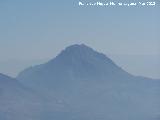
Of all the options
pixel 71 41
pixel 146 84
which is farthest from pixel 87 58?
pixel 146 84

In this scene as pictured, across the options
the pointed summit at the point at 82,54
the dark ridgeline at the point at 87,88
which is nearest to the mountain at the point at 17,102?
the dark ridgeline at the point at 87,88

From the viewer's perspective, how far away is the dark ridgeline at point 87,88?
394 cm

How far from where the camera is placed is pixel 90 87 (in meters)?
3.97

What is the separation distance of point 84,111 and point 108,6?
0.66m

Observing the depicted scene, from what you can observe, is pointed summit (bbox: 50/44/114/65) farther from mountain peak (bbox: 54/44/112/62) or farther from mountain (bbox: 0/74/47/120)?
mountain (bbox: 0/74/47/120)

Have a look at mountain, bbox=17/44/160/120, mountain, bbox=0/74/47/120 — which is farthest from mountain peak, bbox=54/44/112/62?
mountain, bbox=0/74/47/120

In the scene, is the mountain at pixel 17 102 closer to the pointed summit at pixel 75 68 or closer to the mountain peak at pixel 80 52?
the pointed summit at pixel 75 68

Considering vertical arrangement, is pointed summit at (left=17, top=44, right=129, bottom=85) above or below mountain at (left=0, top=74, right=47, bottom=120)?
above

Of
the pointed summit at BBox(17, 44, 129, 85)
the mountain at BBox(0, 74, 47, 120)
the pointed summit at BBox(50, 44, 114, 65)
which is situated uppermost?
the pointed summit at BBox(50, 44, 114, 65)

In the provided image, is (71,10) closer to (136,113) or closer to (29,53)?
(29,53)

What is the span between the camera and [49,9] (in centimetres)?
398

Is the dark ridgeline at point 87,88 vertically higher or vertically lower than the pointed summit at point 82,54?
lower

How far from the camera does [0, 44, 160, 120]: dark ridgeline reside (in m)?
3.94

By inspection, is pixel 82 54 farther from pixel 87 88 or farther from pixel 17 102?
pixel 17 102
